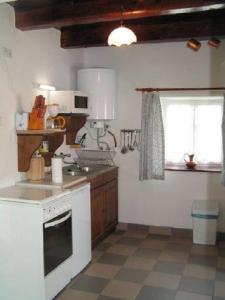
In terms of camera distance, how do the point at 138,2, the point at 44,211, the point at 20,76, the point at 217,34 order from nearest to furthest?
the point at 44,211 < the point at 138,2 < the point at 20,76 < the point at 217,34

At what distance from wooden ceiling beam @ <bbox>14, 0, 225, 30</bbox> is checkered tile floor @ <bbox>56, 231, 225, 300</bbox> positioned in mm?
2383

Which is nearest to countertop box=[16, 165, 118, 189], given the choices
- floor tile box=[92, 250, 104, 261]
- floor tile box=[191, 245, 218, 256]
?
floor tile box=[92, 250, 104, 261]

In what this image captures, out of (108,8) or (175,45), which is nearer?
(108,8)

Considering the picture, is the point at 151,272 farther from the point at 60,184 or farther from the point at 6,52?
the point at 6,52

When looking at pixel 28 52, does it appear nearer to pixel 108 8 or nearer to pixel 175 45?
pixel 108 8

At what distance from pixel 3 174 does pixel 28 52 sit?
50.3 inches

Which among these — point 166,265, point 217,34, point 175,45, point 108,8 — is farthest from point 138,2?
point 166,265

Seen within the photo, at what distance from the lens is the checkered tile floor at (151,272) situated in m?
3.00

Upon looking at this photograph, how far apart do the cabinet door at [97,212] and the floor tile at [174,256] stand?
778mm

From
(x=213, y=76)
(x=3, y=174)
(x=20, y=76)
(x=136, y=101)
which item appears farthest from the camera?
(x=136, y=101)

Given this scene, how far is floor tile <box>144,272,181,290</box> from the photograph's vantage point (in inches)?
124

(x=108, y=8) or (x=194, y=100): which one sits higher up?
(x=108, y=8)

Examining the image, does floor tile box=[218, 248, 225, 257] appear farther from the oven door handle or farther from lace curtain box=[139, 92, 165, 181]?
the oven door handle

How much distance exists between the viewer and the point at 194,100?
452 cm
